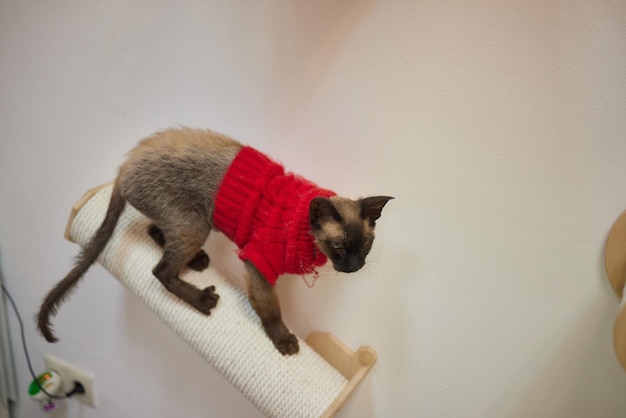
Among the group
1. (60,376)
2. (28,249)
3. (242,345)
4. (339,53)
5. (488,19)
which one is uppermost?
(488,19)

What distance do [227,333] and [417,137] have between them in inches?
22.3

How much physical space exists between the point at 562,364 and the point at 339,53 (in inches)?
30.2

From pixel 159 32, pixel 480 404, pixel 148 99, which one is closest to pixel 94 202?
pixel 148 99

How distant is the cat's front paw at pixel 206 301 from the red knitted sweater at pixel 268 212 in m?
0.14

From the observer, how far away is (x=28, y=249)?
1.36 metres

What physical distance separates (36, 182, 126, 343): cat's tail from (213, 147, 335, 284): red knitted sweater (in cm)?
26

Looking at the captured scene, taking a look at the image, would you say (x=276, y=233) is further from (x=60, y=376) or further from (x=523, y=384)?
(x=60, y=376)

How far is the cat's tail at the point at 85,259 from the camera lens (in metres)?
0.92

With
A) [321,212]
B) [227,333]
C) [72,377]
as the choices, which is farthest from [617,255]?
[72,377]

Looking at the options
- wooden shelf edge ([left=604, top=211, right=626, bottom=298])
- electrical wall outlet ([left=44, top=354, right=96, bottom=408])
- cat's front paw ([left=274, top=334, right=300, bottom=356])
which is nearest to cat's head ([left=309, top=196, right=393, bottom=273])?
cat's front paw ([left=274, top=334, right=300, bottom=356])

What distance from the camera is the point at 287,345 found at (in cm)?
90

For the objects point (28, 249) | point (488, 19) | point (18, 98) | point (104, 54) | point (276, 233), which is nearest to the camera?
point (488, 19)

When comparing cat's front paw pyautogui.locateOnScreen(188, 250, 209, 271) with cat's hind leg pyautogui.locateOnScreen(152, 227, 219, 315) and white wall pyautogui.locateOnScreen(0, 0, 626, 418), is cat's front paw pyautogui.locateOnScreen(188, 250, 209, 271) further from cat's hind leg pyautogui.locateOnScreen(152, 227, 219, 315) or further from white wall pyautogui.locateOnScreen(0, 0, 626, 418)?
white wall pyautogui.locateOnScreen(0, 0, 626, 418)

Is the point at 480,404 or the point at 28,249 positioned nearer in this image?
the point at 480,404
